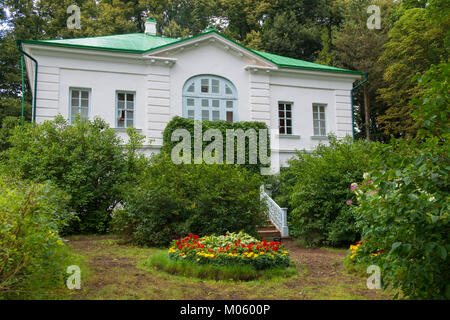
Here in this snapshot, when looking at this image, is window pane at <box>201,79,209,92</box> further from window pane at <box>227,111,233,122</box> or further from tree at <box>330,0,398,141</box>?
tree at <box>330,0,398,141</box>

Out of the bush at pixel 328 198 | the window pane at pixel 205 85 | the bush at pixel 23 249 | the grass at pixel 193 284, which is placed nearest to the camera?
the bush at pixel 23 249

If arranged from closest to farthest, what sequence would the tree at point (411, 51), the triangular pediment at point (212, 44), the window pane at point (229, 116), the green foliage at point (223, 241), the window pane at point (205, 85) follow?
1. the green foliage at point (223, 241)
2. the triangular pediment at point (212, 44)
3. the window pane at point (205, 85)
4. the window pane at point (229, 116)
5. the tree at point (411, 51)

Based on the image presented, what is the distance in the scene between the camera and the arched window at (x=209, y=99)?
56.9ft

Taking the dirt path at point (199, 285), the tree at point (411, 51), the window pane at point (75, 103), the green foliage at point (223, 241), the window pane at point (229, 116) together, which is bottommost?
the dirt path at point (199, 285)

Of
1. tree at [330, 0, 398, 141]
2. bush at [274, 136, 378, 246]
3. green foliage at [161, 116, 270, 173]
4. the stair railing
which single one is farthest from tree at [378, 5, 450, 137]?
the stair railing

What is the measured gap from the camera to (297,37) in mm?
33500

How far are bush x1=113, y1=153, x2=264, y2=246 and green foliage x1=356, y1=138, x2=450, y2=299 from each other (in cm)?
588

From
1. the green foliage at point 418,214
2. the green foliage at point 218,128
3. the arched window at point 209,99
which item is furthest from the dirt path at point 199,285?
the arched window at point 209,99

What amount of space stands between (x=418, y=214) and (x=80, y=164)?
1067cm

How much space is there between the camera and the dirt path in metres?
5.62

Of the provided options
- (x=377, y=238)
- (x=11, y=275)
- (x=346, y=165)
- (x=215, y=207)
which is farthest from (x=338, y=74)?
(x=11, y=275)

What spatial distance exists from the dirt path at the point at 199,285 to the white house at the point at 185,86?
9.32m

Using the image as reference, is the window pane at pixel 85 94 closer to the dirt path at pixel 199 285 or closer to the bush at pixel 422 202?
the dirt path at pixel 199 285
